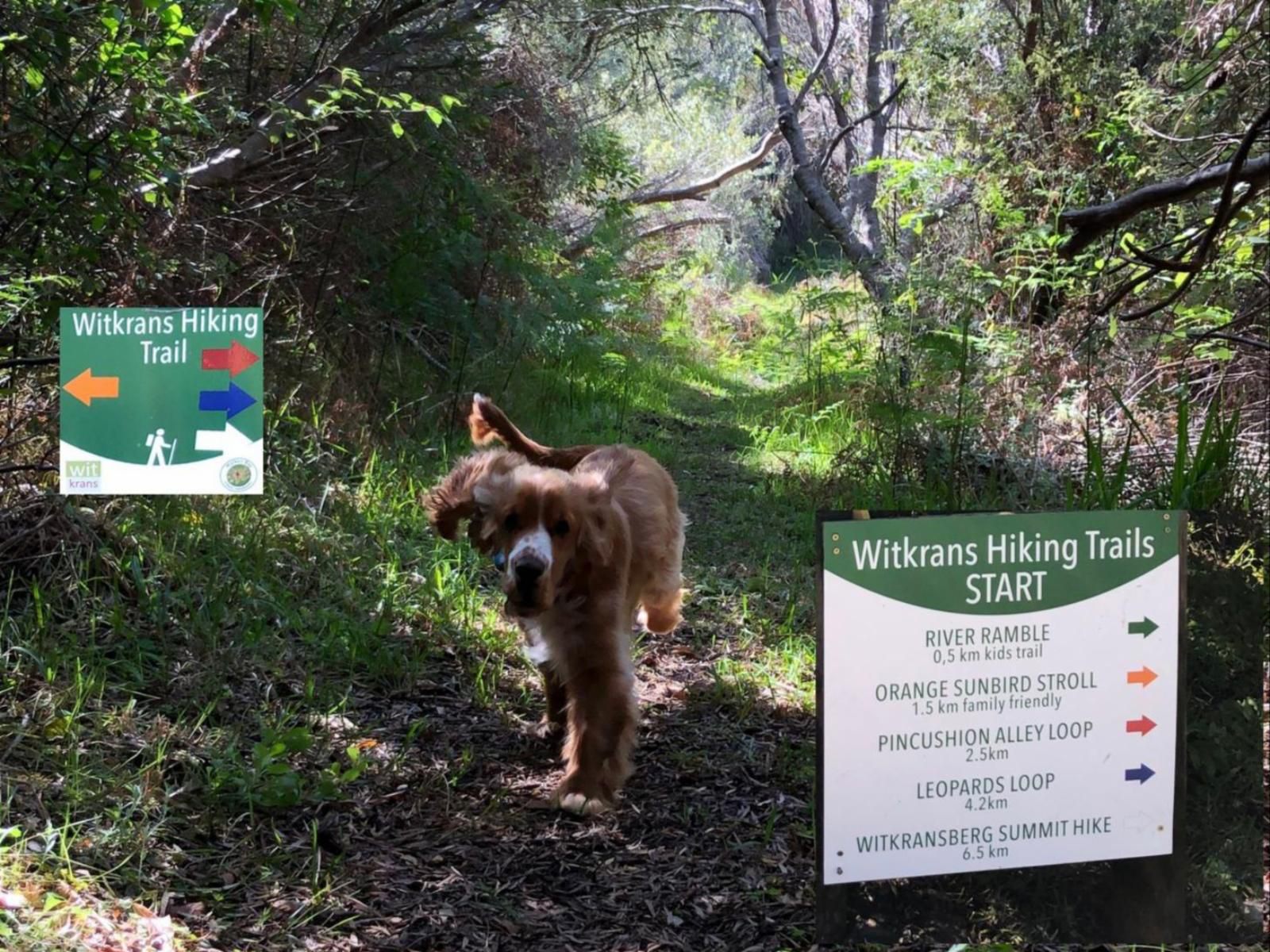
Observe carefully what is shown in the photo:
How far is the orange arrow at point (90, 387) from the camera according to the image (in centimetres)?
331

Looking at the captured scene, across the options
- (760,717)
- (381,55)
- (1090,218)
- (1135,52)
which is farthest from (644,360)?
(1090,218)

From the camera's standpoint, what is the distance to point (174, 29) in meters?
4.14

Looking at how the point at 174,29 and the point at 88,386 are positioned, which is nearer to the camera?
the point at 88,386

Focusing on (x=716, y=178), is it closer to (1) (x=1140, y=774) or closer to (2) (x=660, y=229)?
(2) (x=660, y=229)

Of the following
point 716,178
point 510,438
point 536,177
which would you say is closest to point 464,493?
point 510,438

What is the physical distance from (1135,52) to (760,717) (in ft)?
22.4

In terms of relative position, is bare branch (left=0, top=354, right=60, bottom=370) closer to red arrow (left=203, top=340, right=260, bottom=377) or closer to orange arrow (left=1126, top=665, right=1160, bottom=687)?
red arrow (left=203, top=340, right=260, bottom=377)

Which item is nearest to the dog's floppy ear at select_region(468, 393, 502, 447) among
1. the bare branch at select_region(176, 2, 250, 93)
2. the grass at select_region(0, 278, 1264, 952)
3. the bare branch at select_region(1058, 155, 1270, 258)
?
the grass at select_region(0, 278, 1264, 952)

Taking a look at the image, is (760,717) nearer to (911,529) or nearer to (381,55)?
(911,529)

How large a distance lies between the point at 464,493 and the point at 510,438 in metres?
1.02

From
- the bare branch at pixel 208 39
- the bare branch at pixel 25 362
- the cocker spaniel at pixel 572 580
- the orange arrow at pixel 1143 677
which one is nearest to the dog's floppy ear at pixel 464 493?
the cocker spaniel at pixel 572 580

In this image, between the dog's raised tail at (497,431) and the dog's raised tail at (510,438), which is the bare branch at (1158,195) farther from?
the dog's raised tail at (497,431)

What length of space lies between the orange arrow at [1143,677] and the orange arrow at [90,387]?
2.66m

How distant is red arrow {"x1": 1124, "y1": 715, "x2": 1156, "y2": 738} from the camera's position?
8.37ft
